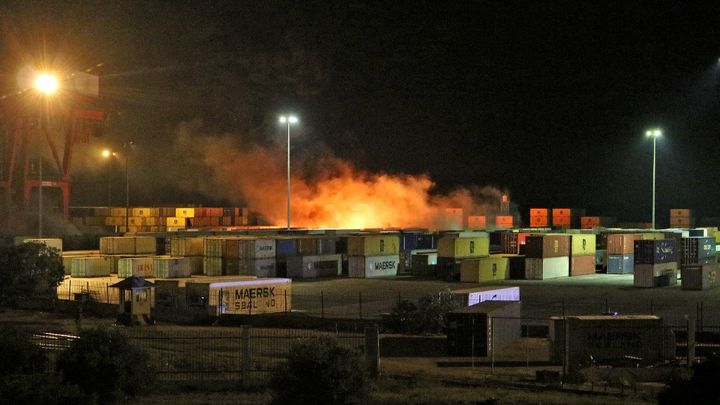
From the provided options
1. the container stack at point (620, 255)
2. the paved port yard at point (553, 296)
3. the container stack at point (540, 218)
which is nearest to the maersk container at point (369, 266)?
the paved port yard at point (553, 296)

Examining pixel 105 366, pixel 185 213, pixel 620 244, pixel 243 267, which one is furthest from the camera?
pixel 185 213

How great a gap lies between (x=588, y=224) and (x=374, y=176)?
26.7 m

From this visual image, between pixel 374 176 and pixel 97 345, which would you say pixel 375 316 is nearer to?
pixel 97 345

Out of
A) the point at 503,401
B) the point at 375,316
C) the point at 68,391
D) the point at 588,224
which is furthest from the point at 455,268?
the point at 588,224

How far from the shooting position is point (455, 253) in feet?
179

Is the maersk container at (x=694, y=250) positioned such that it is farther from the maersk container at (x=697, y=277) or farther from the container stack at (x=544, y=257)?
the container stack at (x=544, y=257)

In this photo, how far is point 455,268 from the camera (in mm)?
53750

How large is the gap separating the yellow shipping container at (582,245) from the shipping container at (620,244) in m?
1.55

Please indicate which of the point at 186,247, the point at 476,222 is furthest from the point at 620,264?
the point at 476,222

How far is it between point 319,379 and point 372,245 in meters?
42.0

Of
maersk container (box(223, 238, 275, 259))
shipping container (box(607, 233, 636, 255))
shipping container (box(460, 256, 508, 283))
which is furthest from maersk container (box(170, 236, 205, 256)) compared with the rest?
shipping container (box(607, 233, 636, 255))

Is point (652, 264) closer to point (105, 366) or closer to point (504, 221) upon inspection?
point (105, 366)

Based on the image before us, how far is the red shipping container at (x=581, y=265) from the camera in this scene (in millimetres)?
56844

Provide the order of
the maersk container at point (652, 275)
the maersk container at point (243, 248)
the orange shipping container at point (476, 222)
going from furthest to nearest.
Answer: the orange shipping container at point (476, 222) → the maersk container at point (243, 248) → the maersk container at point (652, 275)
